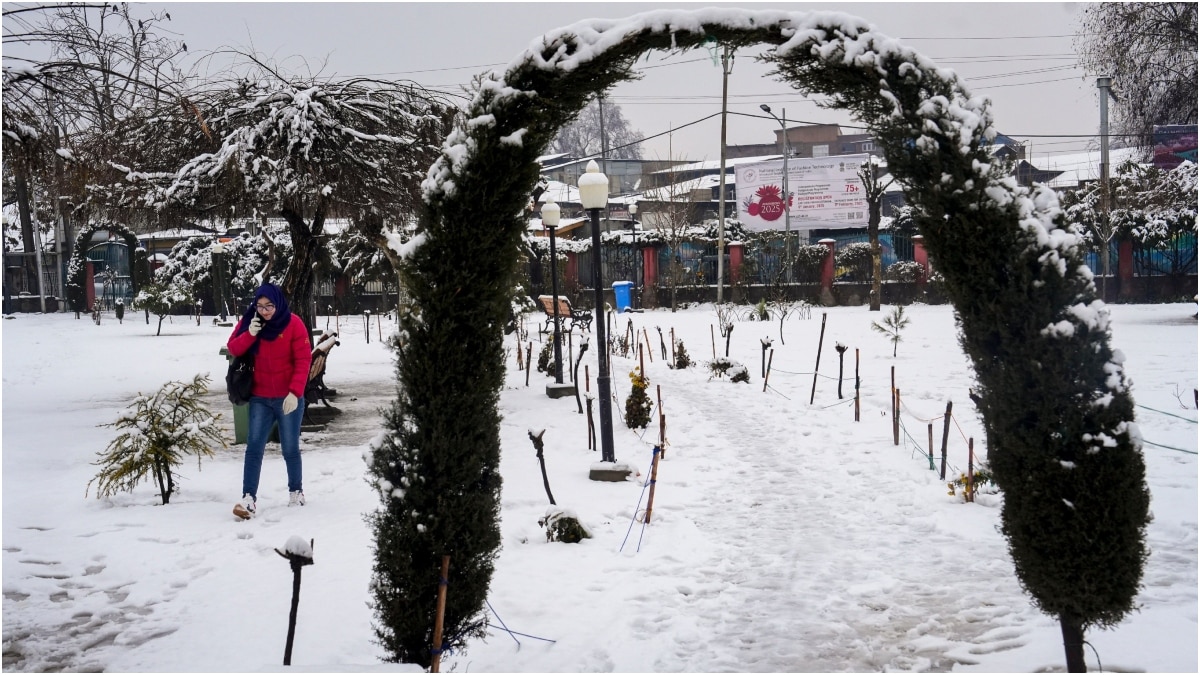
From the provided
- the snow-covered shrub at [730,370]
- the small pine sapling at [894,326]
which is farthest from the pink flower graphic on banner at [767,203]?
the snow-covered shrub at [730,370]

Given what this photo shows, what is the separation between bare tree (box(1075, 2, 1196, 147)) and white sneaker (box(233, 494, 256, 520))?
724 inches

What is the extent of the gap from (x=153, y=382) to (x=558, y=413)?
7.76 metres

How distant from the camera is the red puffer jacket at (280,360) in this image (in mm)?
6492

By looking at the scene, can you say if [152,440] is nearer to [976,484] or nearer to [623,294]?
[976,484]

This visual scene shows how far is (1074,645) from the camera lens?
3676 mm

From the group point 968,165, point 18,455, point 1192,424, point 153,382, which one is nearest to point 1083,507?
point 968,165

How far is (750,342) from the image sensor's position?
18203mm

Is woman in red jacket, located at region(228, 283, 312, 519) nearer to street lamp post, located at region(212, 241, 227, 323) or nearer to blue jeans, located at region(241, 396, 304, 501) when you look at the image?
blue jeans, located at region(241, 396, 304, 501)

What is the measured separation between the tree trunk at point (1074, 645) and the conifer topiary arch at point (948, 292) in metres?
0.01

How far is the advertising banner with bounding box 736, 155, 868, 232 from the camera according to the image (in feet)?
106

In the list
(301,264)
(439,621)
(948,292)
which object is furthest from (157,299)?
(948,292)

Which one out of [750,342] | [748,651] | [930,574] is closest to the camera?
[748,651]

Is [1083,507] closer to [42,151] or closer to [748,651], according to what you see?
[748,651]

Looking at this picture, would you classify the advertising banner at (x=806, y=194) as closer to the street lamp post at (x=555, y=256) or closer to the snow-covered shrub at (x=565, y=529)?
the street lamp post at (x=555, y=256)
